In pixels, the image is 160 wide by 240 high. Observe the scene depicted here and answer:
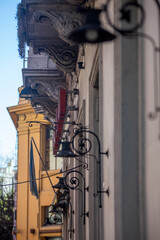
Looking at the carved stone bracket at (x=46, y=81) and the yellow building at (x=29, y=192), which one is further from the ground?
the carved stone bracket at (x=46, y=81)

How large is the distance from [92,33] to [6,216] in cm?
3126

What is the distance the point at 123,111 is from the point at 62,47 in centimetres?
801

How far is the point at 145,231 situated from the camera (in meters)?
3.75

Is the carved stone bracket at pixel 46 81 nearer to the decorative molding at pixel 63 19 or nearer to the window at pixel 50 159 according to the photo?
the decorative molding at pixel 63 19

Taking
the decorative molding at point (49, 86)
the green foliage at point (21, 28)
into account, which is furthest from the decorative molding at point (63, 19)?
the decorative molding at point (49, 86)

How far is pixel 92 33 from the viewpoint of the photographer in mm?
3170

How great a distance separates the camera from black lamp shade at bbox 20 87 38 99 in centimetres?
1655

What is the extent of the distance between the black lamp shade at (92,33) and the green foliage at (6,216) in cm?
3067

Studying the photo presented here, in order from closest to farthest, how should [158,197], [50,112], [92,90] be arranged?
[158,197] → [92,90] → [50,112]

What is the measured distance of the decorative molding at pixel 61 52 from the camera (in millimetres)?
11602

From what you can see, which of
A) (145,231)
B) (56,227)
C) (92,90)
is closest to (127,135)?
(145,231)

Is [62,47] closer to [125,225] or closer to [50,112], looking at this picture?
[50,112]

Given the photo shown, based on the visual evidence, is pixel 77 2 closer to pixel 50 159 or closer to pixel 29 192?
pixel 50 159

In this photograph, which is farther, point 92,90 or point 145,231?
point 92,90
